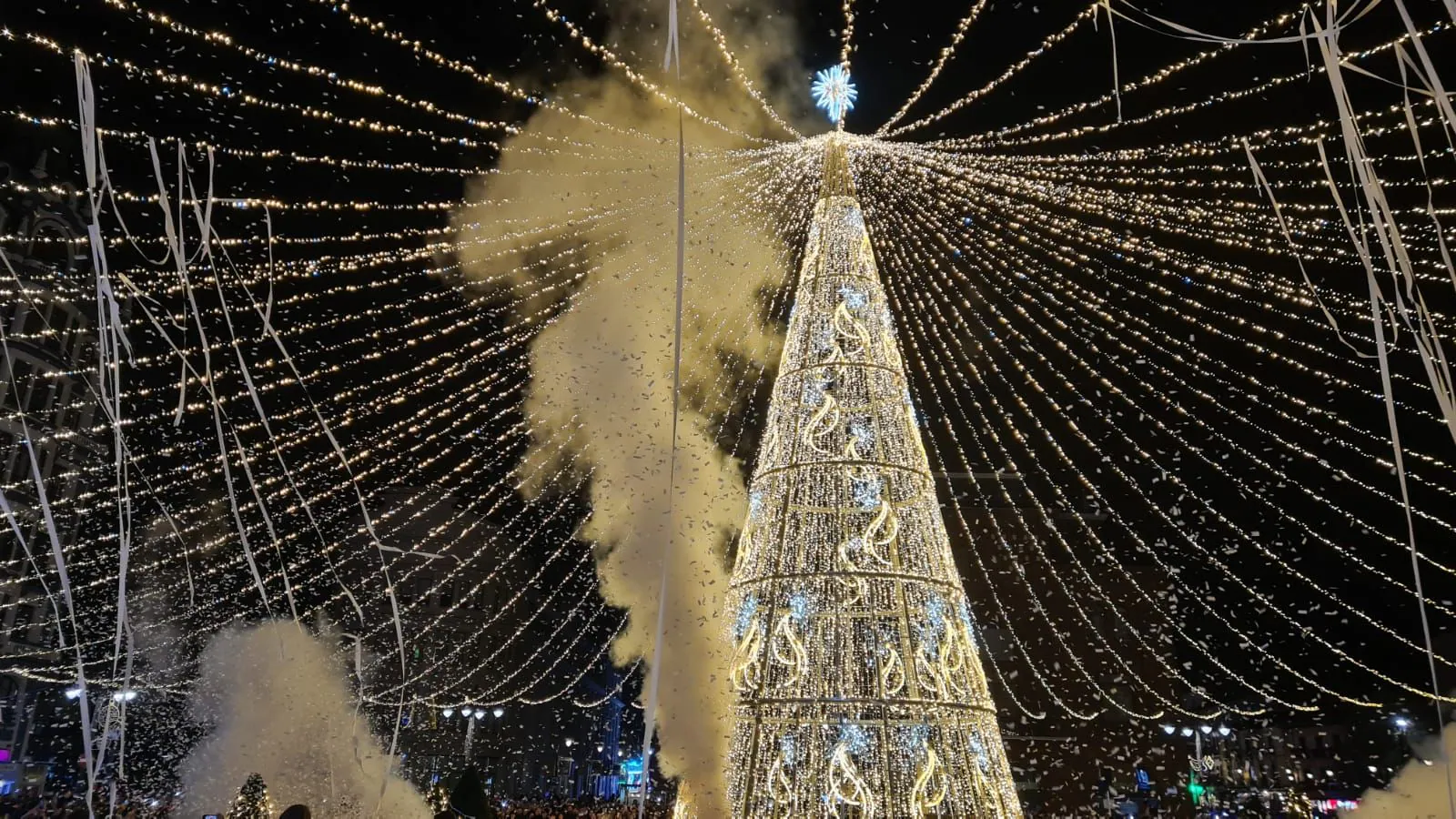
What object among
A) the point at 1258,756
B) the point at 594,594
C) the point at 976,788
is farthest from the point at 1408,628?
the point at 594,594

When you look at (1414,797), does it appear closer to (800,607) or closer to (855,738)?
(855,738)

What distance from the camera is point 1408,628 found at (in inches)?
1084

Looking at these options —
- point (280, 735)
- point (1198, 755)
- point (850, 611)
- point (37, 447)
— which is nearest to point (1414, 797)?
point (1198, 755)

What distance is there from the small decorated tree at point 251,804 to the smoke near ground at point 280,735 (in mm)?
8400

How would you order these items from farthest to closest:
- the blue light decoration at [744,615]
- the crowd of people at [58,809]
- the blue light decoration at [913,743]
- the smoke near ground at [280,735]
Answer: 1. the smoke near ground at [280,735]
2. the crowd of people at [58,809]
3. the blue light decoration at [744,615]
4. the blue light decoration at [913,743]

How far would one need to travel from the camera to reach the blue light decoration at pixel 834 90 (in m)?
11.2

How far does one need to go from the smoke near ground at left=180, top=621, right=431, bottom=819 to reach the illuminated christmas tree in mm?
11413

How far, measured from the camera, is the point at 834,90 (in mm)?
11219

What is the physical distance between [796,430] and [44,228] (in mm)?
36054

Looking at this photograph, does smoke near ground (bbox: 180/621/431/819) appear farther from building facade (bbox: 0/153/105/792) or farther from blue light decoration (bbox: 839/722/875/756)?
blue light decoration (bbox: 839/722/875/756)

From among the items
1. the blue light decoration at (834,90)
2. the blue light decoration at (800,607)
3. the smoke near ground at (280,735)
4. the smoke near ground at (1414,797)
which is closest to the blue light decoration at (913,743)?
the blue light decoration at (800,607)

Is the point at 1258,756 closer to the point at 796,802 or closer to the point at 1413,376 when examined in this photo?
the point at 1413,376

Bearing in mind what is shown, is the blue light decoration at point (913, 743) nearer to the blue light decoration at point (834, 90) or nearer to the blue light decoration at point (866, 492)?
the blue light decoration at point (866, 492)

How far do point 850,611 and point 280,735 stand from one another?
17.5 meters
